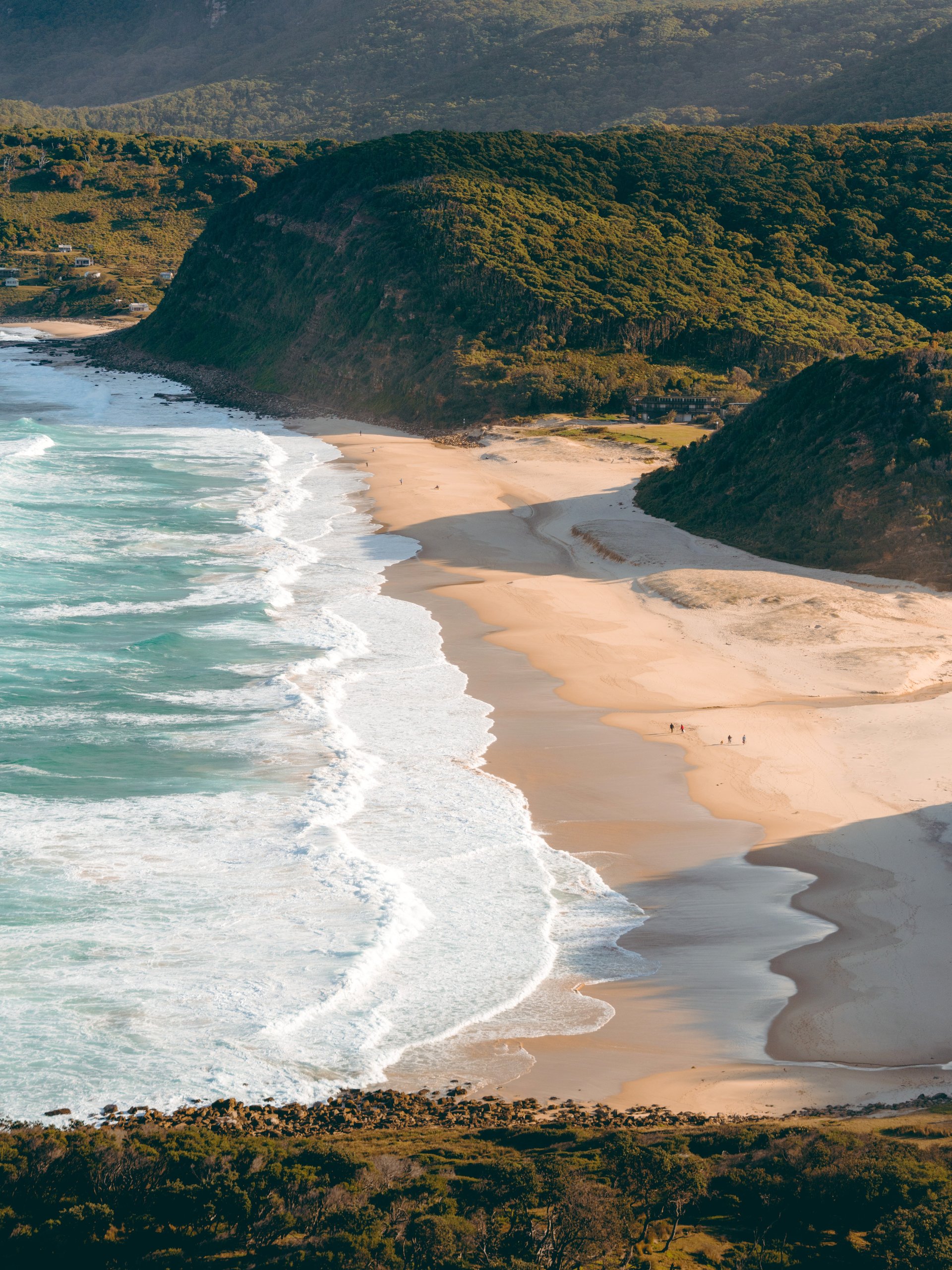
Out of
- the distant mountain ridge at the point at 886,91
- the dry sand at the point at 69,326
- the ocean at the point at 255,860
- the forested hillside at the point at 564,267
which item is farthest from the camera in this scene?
the distant mountain ridge at the point at 886,91

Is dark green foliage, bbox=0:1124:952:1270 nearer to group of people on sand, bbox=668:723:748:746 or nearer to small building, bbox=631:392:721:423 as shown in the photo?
group of people on sand, bbox=668:723:748:746

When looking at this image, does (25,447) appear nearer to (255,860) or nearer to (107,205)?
(255,860)

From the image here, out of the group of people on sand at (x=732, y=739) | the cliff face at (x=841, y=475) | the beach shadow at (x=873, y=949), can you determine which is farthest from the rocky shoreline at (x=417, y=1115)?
the cliff face at (x=841, y=475)

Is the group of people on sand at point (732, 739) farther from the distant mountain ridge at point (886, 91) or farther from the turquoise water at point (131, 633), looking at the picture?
the distant mountain ridge at point (886, 91)

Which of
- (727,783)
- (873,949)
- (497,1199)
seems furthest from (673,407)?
(497,1199)

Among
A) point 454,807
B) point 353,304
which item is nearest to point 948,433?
point 454,807

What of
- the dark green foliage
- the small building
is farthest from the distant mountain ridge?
the dark green foliage
